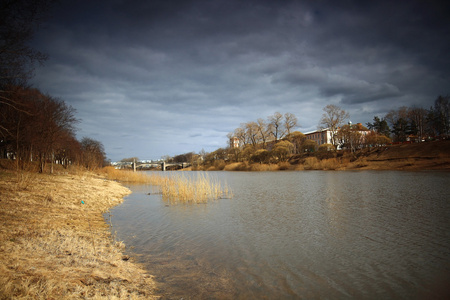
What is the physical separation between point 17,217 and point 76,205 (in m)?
4.47

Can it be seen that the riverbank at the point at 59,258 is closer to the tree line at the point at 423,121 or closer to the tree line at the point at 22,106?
the tree line at the point at 22,106

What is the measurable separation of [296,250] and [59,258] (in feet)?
21.0

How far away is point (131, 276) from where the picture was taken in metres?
5.94

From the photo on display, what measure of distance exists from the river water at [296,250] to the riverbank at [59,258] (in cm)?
76

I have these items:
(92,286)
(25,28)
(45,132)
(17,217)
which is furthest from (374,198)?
(45,132)

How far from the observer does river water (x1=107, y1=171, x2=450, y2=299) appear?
5699 mm

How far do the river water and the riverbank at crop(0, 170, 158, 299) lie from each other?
2.49 feet

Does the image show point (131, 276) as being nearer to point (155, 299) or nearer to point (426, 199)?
point (155, 299)

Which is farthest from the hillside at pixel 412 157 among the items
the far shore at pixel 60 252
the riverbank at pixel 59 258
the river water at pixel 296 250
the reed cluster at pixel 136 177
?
the riverbank at pixel 59 258

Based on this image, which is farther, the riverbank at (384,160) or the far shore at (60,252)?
the riverbank at (384,160)

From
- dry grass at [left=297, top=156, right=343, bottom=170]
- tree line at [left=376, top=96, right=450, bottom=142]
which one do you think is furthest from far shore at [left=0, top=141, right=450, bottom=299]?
tree line at [left=376, top=96, right=450, bottom=142]

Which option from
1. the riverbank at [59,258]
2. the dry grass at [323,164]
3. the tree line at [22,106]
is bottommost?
the riverbank at [59,258]

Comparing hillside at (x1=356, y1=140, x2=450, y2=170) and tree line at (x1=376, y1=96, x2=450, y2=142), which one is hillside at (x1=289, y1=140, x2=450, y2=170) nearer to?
hillside at (x1=356, y1=140, x2=450, y2=170)

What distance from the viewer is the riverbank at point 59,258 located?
4.31 m
